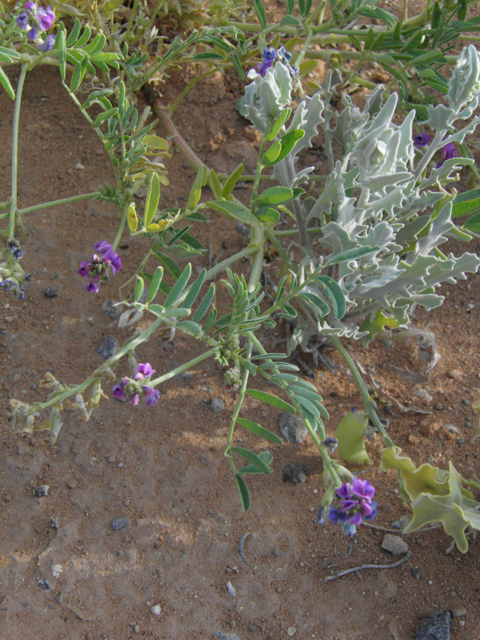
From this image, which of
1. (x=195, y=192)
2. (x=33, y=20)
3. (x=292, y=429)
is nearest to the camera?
(x=33, y=20)

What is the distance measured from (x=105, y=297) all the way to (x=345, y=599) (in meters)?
1.48

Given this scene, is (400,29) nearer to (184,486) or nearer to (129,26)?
(129,26)

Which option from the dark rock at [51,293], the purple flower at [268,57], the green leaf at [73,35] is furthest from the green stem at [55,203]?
the purple flower at [268,57]

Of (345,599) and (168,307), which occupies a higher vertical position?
(168,307)

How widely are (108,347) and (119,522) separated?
686 mm

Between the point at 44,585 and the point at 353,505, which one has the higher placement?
the point at 353,505

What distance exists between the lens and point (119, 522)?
1930mm

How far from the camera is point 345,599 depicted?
1830mm

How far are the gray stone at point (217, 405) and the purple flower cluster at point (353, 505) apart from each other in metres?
0.82

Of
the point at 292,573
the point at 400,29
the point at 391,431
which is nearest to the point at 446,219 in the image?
the point at 391,431

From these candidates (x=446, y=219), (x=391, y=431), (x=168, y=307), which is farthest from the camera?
(x=391, y=431)

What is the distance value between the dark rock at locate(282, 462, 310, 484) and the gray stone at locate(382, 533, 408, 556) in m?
0.34

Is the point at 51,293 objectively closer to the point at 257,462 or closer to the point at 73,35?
the point at 73,35

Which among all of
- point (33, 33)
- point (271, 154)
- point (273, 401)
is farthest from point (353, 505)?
point (33, 33)
